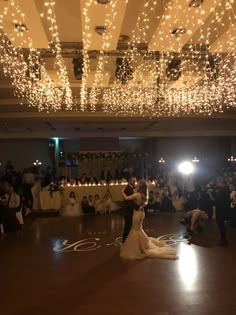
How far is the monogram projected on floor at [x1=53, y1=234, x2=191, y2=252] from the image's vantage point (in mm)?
6523

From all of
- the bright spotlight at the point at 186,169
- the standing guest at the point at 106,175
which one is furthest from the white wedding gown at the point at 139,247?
the standing guest at the point at 106,175

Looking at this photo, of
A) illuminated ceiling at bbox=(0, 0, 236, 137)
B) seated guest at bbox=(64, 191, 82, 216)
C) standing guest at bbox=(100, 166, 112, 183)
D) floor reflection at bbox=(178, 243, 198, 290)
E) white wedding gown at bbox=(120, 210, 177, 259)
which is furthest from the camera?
standing guest at bbox=(100, 166, 112, 183)

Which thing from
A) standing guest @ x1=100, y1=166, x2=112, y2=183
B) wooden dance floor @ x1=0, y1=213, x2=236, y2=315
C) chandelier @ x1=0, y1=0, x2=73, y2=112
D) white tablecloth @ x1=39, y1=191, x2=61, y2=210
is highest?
chandelier @ x1=0, y1=0, x2=73, y2=112

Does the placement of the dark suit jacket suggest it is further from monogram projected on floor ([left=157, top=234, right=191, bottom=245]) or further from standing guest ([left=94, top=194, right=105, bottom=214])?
standing guest ([left=94, top=194, right=105, bottom=214])

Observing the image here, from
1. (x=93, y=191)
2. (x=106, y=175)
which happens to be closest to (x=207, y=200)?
(x=93, y=191)

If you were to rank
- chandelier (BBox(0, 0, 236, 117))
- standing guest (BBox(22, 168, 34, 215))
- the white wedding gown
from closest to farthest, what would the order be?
chandelier (BBox(0, 0, 236, 117)) < the white wedding gown < standing guest (BBox(22, 168, 34, 215))

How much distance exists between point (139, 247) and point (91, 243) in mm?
1365

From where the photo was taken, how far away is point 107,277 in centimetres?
500

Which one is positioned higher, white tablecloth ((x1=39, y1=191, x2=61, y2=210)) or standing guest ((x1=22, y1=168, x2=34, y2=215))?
standing guest ((x1=22, y1=168, x2=34, y2=215))

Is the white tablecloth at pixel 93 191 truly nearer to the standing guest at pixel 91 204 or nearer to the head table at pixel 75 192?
the head table at pixel 75 192

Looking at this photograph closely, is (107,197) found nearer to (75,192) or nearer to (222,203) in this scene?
(75,192)

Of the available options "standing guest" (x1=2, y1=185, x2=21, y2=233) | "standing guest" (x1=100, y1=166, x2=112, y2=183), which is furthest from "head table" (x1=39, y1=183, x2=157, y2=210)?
"standing guest" (x1=2, y1=185, x2=21, y2=233)

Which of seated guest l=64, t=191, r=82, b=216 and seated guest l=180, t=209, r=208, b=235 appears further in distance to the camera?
seated guest l=64, t=191, r=82, b=216

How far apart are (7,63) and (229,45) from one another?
12.4 feet
